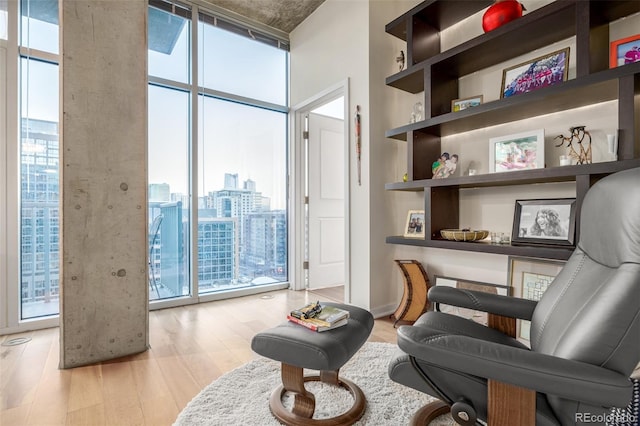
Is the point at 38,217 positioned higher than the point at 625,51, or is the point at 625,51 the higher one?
the point at 625,51

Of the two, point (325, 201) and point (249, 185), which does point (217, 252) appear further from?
point (325, 201)

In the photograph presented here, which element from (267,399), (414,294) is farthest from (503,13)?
(267,399)

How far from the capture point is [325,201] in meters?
4.19

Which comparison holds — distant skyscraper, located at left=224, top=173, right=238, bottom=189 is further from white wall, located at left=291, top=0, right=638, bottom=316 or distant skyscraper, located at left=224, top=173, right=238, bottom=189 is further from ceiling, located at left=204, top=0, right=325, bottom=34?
ceiling, located at left=204, top=0, right=325, bottom=34

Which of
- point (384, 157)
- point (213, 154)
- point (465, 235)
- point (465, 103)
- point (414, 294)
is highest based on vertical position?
point (465, 103)

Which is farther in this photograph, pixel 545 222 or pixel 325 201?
pixel 325 201

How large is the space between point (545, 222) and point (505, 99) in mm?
802

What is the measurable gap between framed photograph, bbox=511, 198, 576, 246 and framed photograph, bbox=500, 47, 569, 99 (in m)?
0.71

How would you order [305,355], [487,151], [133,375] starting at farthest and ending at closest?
1. [487,151]
2. [133,375]
3. [305,355]

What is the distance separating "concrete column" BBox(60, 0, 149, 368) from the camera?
2.05m

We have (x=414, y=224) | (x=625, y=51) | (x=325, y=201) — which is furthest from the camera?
(x=325, y=201)

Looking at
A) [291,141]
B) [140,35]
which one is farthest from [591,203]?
[291,141]

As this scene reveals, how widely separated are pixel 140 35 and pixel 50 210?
1.65m

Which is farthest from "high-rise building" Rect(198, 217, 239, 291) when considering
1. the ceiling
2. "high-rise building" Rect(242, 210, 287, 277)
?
the ceiling
